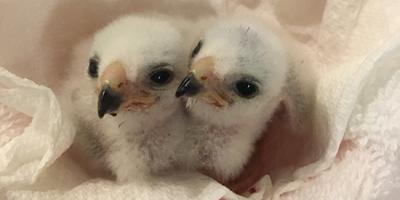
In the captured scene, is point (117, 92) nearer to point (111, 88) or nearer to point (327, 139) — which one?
point (111, 88)

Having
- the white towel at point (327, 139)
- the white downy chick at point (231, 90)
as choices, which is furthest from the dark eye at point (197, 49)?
the white towel at point (327, 139)

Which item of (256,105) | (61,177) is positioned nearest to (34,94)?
(61,177)

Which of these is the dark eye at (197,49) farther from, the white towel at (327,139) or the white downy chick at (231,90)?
the white towel at (327,139)

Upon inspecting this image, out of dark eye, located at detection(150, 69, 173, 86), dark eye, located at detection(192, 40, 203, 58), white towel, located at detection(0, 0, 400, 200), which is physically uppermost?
dark eye, located at detection(192, 40, 203, 58)

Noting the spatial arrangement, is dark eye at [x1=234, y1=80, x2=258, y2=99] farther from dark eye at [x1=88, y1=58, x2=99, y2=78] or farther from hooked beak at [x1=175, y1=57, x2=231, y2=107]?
dark eye at [x1=88, y1=58, x2=99, y2=78]

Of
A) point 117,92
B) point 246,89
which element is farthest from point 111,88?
point 246,89

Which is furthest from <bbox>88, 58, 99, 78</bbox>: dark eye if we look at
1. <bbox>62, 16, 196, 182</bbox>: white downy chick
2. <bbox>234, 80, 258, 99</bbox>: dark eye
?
<bbox>234, 80, 258, 99</bbox>: dark eye

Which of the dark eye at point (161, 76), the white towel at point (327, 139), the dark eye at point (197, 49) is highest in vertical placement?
the dark eye at point (197, 49)
